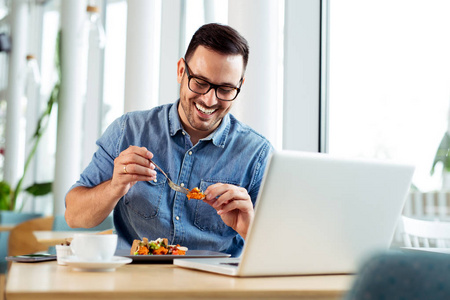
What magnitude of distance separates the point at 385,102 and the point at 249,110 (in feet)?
2.16

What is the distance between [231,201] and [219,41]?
66 cm

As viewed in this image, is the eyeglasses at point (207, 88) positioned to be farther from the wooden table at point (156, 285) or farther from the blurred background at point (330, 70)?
the wooden table at point (156, 285)

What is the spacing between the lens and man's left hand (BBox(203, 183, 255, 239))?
140 cm

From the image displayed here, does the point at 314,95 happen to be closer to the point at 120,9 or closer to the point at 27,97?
the point at 120,9

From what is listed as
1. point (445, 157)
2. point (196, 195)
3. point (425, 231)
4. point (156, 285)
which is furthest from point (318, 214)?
point (425, 231)

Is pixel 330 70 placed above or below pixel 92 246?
above

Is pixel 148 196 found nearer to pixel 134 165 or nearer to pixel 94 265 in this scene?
pixel 134 165

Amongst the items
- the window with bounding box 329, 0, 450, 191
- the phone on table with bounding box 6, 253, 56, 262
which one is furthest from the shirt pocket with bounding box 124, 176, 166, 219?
the window with bounding box 329, 0, 450, 191

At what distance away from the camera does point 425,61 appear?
7.77 feet

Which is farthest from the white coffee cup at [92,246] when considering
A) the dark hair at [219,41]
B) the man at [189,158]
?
the dark hair at [219,41]

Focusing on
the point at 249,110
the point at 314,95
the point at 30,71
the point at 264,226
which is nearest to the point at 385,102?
the point at 314,95

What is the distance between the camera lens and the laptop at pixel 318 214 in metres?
1.03

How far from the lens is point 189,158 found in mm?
1872

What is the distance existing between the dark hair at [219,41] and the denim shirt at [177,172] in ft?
0.78
